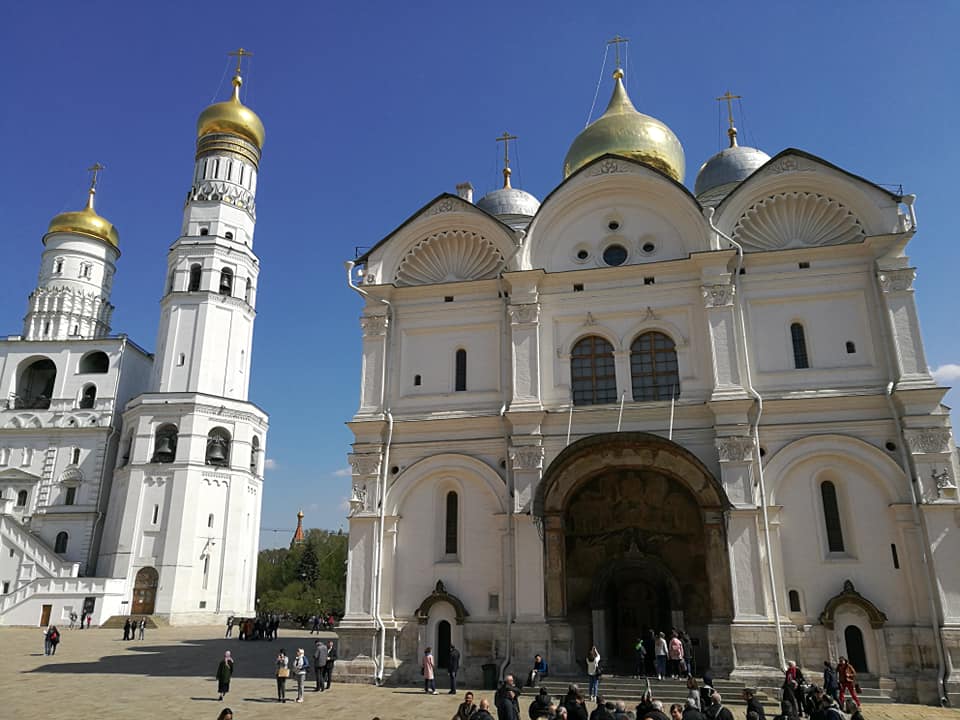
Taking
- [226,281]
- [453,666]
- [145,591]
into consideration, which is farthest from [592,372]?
[226,281]

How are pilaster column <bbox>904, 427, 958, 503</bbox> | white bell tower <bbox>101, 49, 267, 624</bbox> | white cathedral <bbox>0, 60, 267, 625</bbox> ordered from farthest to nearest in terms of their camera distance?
white bell tower <bbox>101, 49, 267, 624</bbox> → white cathedral <bbox>0, 60, 267, 625</bbox> → pilaster column <bbox>904, 427, 958, 503</bbox>

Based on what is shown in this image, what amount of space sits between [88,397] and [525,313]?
114 feet

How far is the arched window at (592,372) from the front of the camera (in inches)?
825

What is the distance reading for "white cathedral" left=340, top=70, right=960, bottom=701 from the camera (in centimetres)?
1786

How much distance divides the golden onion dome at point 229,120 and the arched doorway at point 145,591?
26.6 m

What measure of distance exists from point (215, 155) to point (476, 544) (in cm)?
3525

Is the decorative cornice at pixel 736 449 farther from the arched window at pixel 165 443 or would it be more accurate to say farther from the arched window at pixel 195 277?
the arched window at pixel 195 277

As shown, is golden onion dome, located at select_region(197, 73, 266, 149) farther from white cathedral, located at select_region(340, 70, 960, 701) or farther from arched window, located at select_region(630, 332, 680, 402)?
arched window, located at select_region(630, 332, 680, 402)

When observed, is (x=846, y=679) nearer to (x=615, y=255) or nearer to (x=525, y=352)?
(x=525, y=352)

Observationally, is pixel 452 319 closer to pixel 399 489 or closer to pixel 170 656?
pixel 399 489

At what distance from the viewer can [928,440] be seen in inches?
713

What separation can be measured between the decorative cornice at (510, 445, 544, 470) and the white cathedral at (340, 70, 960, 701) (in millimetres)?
168

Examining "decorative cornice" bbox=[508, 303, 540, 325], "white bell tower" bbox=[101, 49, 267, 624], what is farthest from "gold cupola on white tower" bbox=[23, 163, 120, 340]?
"decorative cornice" bbox=[508, 303, 540, 325]

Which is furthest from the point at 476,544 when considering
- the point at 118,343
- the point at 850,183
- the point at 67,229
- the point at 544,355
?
the point at 67,229
